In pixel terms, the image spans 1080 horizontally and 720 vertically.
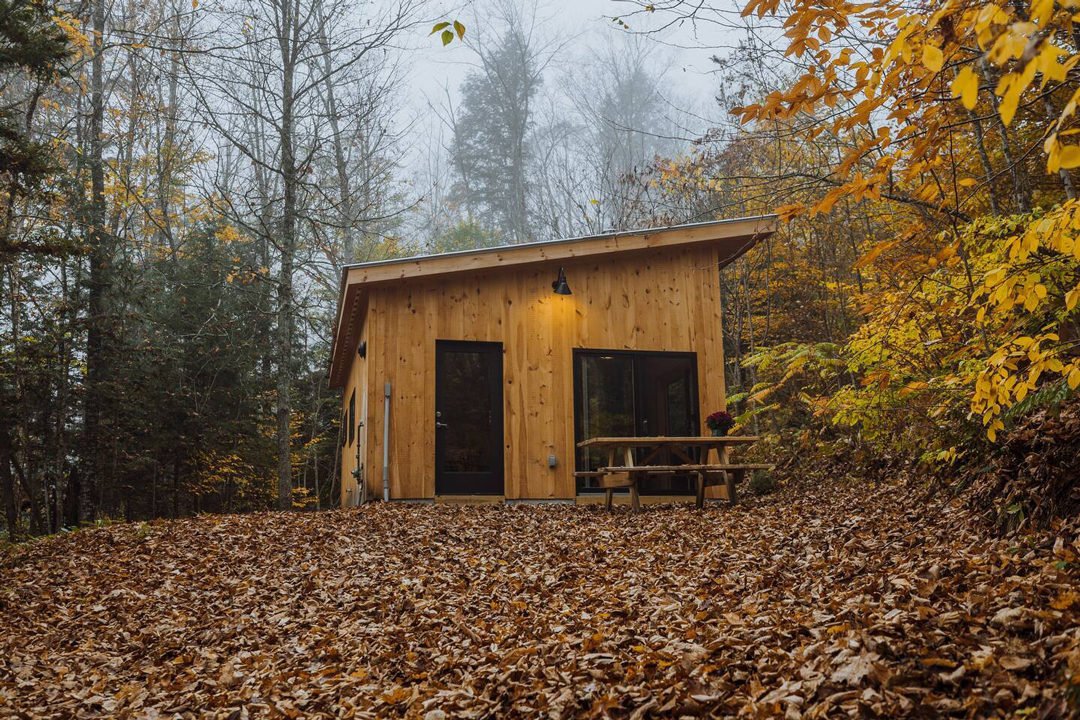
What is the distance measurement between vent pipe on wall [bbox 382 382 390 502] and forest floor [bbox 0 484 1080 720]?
1.79 meters

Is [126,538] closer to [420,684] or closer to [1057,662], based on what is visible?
[420,684]

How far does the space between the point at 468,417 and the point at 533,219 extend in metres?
17.7

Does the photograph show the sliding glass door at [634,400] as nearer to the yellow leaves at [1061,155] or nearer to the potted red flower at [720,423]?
the potted red flower at [720,423]

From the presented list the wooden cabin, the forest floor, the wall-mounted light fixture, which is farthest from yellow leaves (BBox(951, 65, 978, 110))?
the wall-mounted light fixture

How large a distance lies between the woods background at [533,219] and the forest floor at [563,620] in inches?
36.5

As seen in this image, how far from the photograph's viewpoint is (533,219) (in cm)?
2656

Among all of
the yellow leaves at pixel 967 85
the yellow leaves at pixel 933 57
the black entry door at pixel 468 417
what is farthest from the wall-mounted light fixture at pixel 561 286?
the yellow leaves at pixel 967 85

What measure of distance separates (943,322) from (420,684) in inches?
259

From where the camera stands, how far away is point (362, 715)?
3430 millimetres

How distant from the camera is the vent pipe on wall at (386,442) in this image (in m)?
9.38

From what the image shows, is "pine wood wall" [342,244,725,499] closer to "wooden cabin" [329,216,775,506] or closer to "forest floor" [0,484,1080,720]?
"wooden cabin" [329,216,775,506]

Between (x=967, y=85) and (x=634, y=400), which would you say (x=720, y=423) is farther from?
(x=967, y=85)

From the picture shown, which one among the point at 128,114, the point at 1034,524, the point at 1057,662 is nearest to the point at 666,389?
the point at 1034,524

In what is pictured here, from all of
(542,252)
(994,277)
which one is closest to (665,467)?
(542,252)
